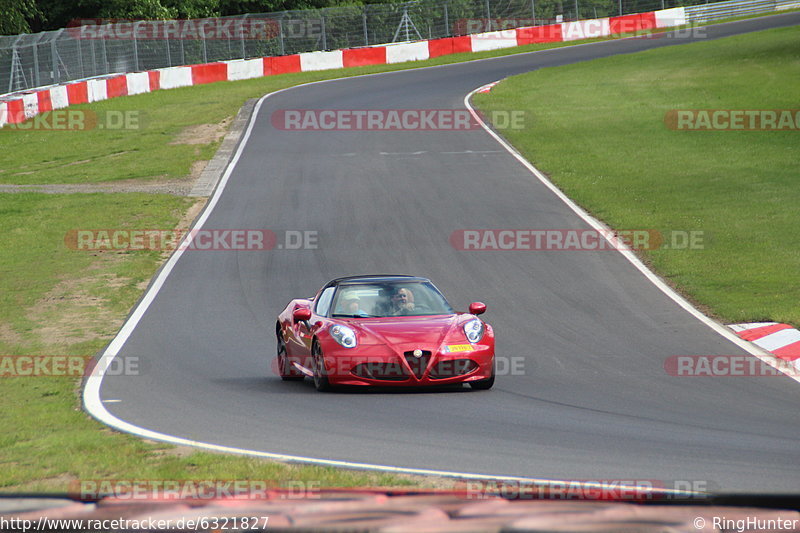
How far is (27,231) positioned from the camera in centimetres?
2298

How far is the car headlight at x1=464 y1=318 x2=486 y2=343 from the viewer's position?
11124 mm

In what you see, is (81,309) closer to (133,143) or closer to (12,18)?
(133,143)

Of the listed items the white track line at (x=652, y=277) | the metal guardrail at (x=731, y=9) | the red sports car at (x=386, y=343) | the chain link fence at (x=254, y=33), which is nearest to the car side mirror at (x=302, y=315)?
the red sports car at (x=386, y=343)

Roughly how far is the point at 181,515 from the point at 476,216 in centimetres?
1891

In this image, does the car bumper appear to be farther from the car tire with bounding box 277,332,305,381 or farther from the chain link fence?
the chain link fence

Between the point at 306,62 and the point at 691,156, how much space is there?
2552cm

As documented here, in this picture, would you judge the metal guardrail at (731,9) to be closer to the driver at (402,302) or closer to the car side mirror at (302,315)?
the driver at (402,302)

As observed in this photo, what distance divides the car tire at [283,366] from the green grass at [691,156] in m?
6.51

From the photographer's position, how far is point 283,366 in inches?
486

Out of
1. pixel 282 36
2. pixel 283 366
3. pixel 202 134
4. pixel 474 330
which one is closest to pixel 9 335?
pixel 283 366

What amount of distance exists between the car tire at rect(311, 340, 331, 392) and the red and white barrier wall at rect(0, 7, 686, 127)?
28.4 meters

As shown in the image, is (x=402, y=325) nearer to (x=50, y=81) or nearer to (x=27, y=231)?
(x=27, y=231)

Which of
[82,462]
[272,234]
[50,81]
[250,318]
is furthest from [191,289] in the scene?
[50,81]

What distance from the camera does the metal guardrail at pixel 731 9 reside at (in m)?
63.3
